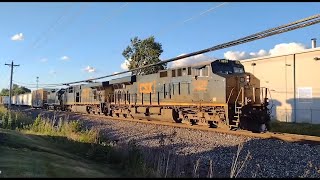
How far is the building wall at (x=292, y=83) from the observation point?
2692 cm

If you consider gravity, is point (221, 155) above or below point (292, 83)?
below

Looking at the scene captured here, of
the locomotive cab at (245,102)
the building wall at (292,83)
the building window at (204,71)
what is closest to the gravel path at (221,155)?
the locomotive cab at (245,102)

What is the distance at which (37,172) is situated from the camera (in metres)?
6.80

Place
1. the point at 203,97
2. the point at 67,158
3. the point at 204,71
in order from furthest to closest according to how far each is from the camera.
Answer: the point at 204,71
the point at 203,97
the point at 67,158

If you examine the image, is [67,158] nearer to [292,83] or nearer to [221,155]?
[221,155]

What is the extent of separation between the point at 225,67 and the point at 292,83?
12150mm

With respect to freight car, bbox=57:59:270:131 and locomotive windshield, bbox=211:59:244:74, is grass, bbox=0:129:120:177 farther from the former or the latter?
locomotive windshield, bbox=211:59:244:74

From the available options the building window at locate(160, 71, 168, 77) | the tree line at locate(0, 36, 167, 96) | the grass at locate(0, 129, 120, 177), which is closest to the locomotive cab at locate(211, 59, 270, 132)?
the building window at locate(160, 71, 168, 77)

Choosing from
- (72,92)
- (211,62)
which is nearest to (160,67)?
(72,92)

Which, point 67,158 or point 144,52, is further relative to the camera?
point 144,52

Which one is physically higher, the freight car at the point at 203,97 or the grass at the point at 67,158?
the freight car at the point at 203,97

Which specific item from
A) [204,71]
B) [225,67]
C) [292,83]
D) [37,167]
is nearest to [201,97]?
[204,71]

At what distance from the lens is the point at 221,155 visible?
1146cm

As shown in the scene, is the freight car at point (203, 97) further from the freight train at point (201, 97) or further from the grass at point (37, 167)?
the grass at point (37, 167)
